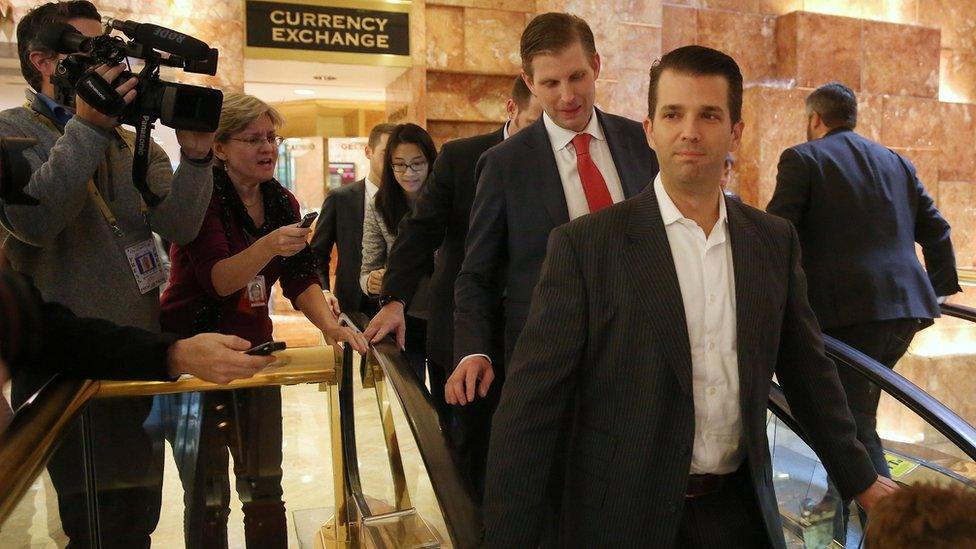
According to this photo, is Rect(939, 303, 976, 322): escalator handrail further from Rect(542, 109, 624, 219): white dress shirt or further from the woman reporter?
Rect(542, 109, 624, 219): white dress shirt

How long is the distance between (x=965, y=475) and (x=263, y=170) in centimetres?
307

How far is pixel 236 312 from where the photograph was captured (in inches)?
98.3

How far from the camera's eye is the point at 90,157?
78.0 inches

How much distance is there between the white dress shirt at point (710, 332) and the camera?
1561mm

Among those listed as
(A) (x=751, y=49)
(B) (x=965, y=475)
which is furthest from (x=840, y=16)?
(B) (x=965, y=475)

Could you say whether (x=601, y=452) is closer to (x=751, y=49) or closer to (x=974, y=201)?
(x=751, y=49)

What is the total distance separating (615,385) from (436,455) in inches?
18.3

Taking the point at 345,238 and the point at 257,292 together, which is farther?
the point at 345,238

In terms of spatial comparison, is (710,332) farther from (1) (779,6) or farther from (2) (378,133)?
(1) (779,6)

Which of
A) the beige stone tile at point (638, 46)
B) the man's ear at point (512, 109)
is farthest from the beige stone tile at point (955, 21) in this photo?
the man's ear at point (512, 109)

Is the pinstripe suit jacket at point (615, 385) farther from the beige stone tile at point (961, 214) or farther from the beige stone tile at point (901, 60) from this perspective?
the beige stone tile at point (961, 214)

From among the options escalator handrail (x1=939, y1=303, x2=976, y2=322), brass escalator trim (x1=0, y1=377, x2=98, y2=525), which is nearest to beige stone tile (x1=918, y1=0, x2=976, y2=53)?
escalator handrail (x1=939, y1=303, x2=976, y2=322)

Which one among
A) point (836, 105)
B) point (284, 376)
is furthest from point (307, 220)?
point (836, 105)

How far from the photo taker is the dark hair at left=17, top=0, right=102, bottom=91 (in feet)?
6.91
